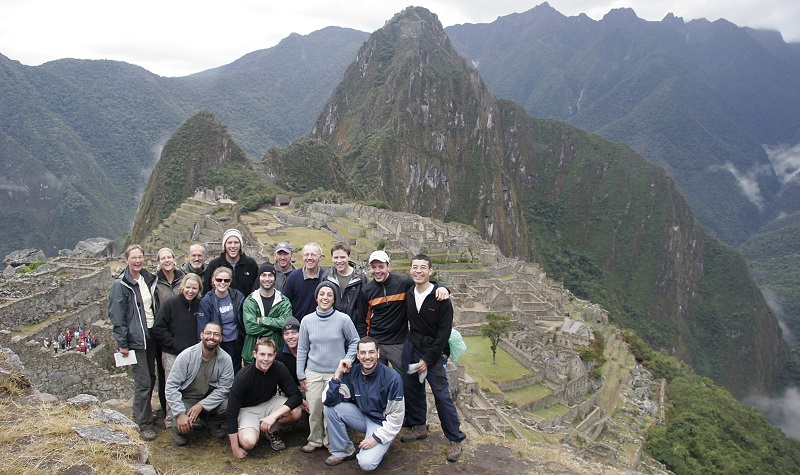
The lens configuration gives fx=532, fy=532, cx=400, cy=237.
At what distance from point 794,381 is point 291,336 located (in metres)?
124

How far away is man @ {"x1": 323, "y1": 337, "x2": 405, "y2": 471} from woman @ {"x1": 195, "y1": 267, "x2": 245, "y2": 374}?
60.9 inches

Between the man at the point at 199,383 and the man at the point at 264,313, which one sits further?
the man at the point at 264,313

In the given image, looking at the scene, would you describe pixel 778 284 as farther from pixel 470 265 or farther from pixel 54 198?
pixel 54 198

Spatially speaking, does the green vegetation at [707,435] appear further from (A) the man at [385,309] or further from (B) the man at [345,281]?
(B) the man at [345,281]

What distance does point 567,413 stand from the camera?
70.2 feet

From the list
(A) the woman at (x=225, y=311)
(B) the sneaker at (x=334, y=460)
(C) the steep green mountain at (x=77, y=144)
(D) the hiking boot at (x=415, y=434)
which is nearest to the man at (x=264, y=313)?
(A) the woman at (x=225, y=311)

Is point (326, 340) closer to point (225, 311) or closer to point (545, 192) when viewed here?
point (225, 311)

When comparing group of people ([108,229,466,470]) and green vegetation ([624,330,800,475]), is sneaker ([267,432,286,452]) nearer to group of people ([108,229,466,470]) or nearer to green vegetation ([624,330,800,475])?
group of people ([108,229,466,470])

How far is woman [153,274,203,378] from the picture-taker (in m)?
6.75

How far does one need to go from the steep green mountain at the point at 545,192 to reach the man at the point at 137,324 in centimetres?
8892

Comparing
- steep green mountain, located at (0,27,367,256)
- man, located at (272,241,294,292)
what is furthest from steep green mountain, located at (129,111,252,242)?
man, located at (272,241,294,292)

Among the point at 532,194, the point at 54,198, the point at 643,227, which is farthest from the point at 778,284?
the point at 54,198

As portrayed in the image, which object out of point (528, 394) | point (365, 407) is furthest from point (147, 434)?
point (528, 394)

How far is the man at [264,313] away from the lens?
269 inches
